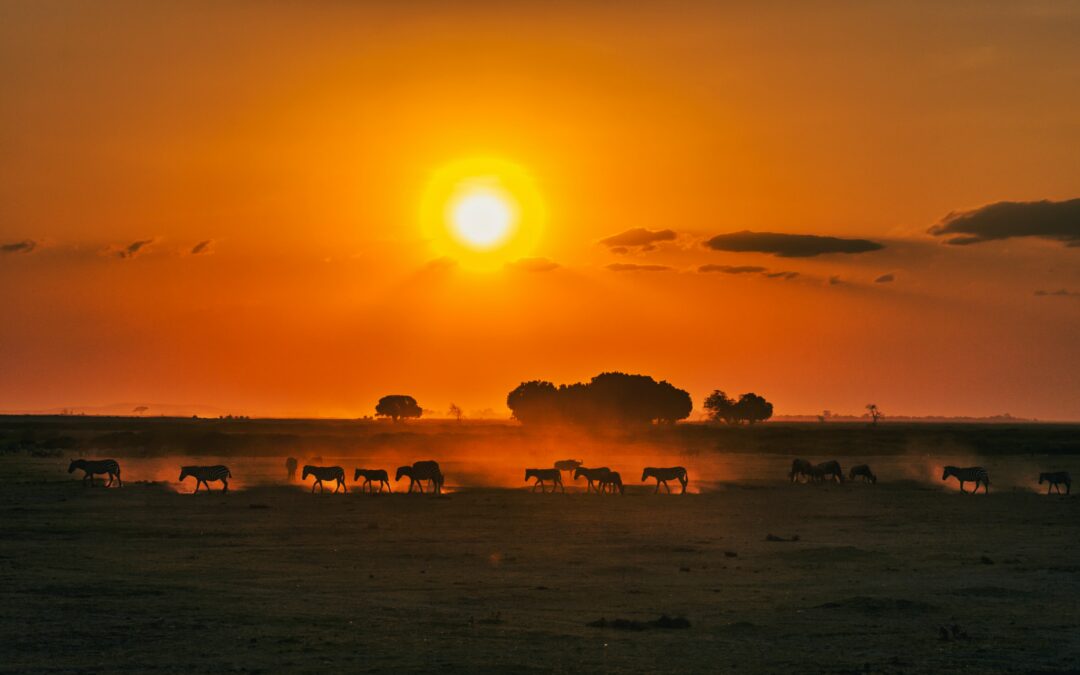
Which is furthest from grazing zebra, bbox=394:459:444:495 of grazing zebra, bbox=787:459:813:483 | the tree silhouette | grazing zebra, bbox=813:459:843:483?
the tree silhouette

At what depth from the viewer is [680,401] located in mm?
185375

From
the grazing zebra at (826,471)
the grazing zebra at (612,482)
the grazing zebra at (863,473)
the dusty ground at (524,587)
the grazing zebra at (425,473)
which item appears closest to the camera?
the dusty ground at (524,587)

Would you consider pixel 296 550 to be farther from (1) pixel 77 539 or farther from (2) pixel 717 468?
(2) pixel 717 468

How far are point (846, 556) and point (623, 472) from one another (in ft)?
152

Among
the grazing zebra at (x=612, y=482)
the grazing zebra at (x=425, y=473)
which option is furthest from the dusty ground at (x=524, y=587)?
the grazing zebra at (x=612, y=482)

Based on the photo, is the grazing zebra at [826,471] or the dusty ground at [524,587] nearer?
the dusty ground at [524,587]

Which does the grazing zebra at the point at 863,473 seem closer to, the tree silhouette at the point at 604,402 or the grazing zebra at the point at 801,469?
the grazing zebra at the point at 801,469

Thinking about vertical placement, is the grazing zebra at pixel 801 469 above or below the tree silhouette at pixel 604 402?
below

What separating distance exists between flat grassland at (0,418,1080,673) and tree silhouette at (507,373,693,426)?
118 metres

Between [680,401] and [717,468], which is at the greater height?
[680,401]

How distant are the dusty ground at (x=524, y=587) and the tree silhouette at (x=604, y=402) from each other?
126457mm

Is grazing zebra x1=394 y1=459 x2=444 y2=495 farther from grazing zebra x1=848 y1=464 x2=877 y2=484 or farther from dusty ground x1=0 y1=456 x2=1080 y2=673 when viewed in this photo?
grazing zebra x1=848 y1=464 x2=877 y2=484

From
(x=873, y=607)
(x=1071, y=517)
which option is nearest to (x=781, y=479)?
(x=1071, y=517)

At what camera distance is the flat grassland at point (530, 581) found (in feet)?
65.3
